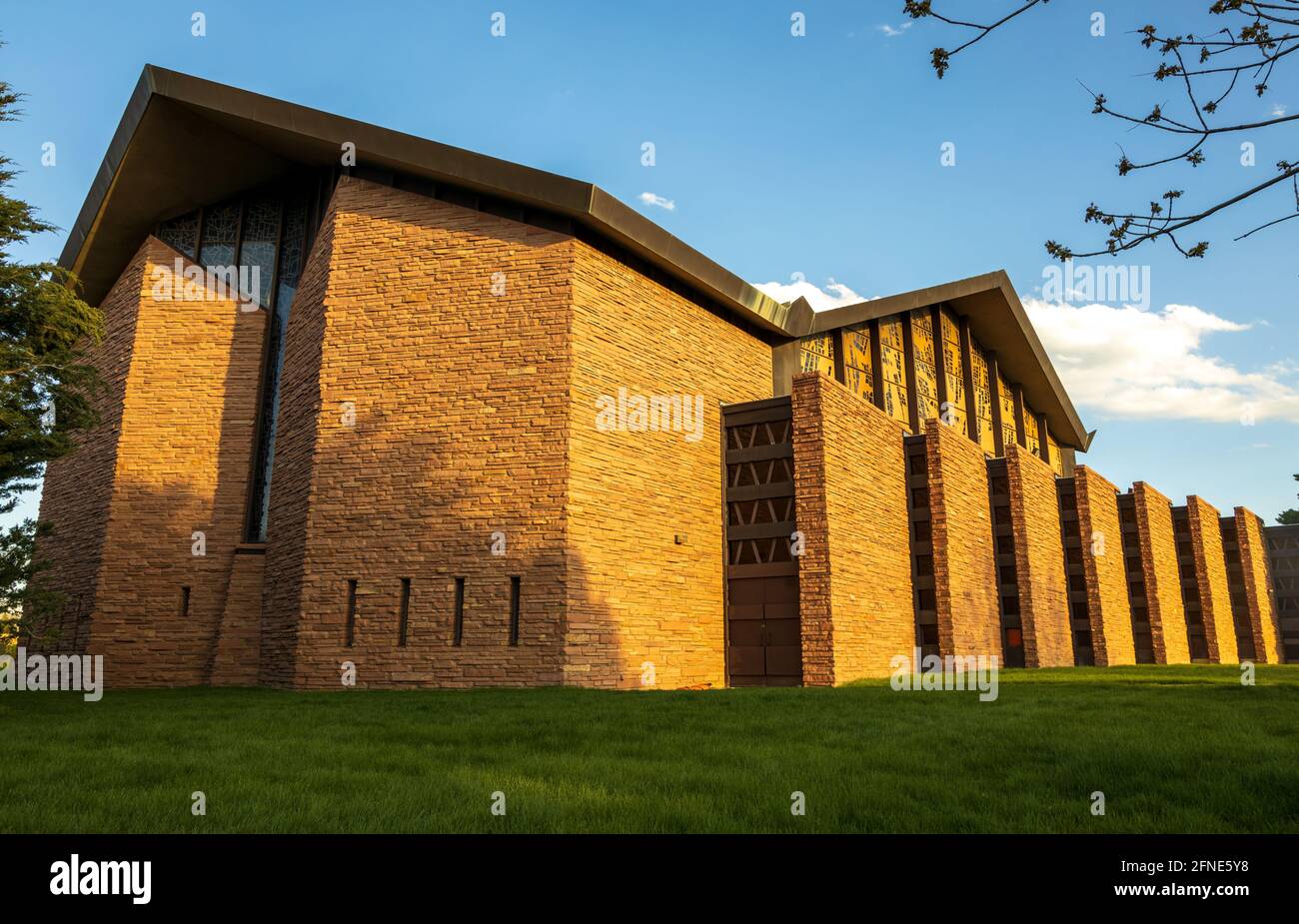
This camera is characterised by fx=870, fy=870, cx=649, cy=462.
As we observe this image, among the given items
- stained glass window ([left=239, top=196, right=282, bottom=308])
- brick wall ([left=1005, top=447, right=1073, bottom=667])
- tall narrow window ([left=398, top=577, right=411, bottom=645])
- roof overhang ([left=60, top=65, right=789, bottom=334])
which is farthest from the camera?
brick wall ([left=1005, top=447, right=1073, bottom=667])

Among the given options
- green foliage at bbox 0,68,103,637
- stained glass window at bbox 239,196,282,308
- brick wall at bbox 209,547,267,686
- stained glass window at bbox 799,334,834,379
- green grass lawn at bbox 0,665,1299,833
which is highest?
stained glass window at bbox 239,196,282,308

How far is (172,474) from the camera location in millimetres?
22031

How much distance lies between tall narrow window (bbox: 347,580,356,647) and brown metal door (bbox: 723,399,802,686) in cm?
875

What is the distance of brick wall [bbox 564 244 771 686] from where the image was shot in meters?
17.8

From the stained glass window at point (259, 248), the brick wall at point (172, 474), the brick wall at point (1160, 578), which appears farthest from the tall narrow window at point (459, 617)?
the brick wall at point (1160, 578)

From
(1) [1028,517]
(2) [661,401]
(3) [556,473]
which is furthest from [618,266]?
(1) [1028,517]

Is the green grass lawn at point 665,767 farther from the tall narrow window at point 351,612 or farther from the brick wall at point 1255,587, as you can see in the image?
the brick wall at point 1255,587

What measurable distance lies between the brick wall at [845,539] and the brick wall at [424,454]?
643cm

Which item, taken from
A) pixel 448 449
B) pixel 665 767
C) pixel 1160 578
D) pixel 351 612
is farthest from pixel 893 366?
pixel 665 767

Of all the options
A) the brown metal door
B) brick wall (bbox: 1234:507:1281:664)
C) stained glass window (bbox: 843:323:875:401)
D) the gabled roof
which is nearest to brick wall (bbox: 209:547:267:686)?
the gabled roof

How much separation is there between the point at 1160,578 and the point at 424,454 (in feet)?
113

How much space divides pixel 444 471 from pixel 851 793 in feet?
45.1

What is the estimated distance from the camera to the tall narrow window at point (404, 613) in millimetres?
17672

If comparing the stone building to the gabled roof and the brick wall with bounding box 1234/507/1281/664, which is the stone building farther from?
the brick wall with bounding box 1234/507/1281/664
